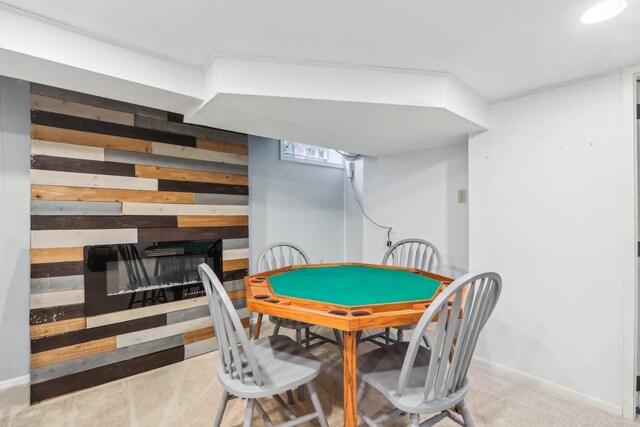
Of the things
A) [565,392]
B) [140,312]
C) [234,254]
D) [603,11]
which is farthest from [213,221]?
[565,392]

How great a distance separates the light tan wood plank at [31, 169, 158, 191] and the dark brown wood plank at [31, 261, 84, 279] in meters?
0.53

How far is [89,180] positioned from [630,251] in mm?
3537

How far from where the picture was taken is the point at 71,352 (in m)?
2.02

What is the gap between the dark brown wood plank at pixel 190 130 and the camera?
2320 mm

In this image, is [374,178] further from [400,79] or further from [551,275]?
[551,275]

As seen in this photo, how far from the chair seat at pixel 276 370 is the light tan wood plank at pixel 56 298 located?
1.34m

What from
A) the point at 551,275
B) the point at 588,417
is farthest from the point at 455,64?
the point at 588,417

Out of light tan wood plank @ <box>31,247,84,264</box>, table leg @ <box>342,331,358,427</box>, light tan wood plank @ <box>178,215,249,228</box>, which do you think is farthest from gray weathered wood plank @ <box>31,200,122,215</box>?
table leg @ <box>342,331,358,427</box>

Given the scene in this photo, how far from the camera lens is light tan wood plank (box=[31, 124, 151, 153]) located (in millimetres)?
1930

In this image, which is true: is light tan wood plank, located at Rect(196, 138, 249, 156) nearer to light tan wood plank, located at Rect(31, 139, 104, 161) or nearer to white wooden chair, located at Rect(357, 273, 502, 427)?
light tan wood plank, located at Rect(31, 139, 104, 161)

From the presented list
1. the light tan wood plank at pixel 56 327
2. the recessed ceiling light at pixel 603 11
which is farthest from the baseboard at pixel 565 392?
the light tan wood plank at pixel 56 327

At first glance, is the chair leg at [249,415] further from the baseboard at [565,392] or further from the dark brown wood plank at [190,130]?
the dark brown wood plank at [190,130]

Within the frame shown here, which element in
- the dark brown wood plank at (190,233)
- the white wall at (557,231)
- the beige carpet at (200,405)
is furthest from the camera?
the dark brown wood plank at (190,233)

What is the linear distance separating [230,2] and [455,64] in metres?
1.33
